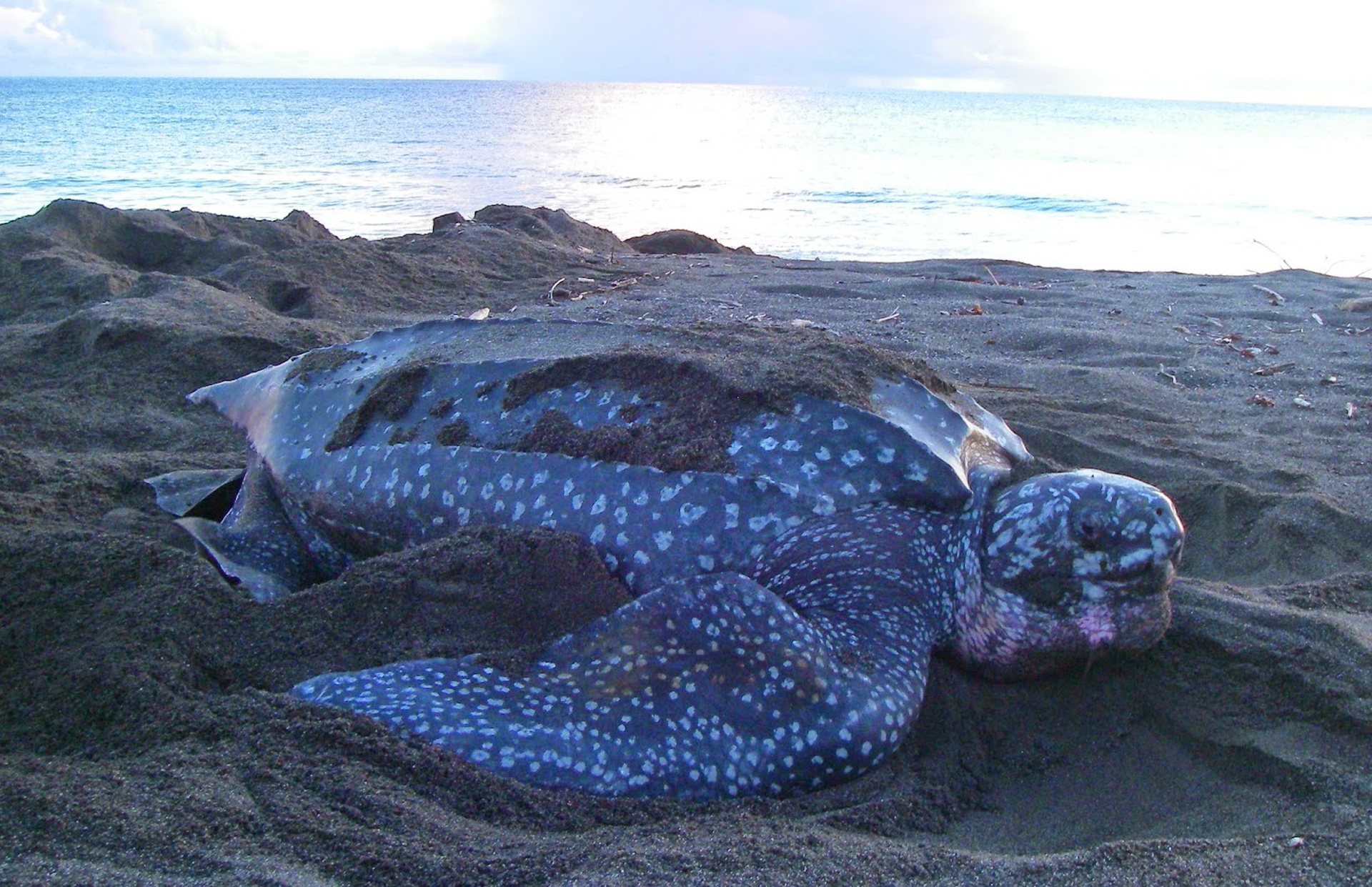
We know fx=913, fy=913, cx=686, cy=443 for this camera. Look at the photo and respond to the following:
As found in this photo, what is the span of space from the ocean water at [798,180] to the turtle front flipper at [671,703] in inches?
341

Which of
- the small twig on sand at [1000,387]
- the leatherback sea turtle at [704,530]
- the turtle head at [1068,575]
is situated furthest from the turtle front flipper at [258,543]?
the small twig on sand at [1000,387]

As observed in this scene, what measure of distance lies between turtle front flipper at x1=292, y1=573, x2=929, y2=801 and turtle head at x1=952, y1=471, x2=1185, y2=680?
0.32m

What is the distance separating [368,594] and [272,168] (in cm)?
1909

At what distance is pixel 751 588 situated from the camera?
1.89 meters

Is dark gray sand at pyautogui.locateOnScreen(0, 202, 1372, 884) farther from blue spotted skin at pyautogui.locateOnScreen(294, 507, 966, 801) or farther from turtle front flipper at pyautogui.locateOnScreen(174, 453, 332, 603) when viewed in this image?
turtle front flipper at pyautogui.locateOnScreen(174, 453, 332, 603)

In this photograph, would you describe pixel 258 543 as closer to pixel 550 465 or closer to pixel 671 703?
pixel 550 465

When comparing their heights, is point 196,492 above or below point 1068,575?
below

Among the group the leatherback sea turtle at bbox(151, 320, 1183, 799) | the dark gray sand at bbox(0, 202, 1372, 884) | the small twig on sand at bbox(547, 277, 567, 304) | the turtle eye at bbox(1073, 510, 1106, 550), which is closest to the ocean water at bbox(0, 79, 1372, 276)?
the small twig on sand at bbox(547, 277, 567, 304)

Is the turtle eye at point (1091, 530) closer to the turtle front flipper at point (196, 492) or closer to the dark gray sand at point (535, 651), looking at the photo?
the dark gray sand at point (535, 651)

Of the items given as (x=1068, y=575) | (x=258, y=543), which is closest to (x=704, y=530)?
(x=1068, y=575)

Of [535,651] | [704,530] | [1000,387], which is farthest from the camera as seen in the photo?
[1000,387]

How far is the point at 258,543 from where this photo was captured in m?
2.64

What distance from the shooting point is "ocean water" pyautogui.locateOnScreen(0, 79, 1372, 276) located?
11.3 m

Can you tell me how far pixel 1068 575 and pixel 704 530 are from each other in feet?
2.69
